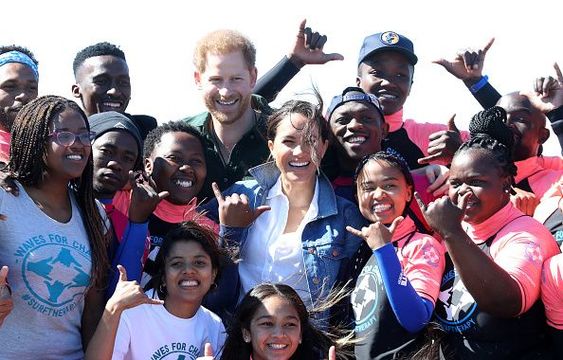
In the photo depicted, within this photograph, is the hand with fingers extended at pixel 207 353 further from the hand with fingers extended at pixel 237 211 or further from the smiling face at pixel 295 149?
the smiling face at pixel 295 149

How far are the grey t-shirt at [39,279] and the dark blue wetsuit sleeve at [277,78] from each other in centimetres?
303

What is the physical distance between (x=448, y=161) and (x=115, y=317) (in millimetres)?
2682

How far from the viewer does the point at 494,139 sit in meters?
5.35

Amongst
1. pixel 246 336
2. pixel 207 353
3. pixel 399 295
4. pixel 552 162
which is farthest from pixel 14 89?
pixel 552 162

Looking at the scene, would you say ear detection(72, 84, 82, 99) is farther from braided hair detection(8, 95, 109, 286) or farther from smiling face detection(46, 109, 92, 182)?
smiling face detection(46, 109, 92, 182)

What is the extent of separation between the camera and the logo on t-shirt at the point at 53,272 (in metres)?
4.52

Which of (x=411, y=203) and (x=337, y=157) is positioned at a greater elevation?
(x=337, y=157)

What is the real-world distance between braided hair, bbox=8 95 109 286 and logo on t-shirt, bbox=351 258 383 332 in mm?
1506

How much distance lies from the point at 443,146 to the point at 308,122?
99cm

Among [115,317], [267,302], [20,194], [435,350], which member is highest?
[20,194]

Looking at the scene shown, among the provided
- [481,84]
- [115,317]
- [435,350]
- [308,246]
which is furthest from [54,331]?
[481,84]

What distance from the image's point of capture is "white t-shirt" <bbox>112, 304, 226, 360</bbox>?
491cm

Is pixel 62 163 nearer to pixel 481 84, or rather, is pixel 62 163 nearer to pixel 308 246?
pixel 308 246

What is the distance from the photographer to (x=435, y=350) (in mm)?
4887
